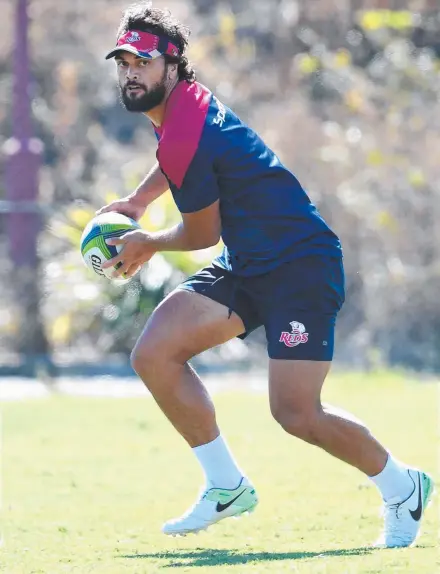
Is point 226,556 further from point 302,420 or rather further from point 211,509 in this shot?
point 302,420

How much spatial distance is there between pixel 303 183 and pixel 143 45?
1090 centimetres

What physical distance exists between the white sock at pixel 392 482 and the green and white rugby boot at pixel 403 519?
3cm

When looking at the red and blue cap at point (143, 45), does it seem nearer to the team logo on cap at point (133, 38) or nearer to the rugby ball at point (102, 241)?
the team logo on cap at point (133, 38)

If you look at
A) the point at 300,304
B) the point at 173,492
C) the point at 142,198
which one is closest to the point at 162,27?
the point at 142,198

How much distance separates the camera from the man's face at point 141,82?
631 centimetres

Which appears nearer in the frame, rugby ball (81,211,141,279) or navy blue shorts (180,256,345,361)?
navy blue shorts (180,256,345,361)

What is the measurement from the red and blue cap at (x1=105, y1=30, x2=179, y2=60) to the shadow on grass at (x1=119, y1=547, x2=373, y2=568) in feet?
7.61

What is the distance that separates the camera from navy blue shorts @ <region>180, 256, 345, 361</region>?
245 inches

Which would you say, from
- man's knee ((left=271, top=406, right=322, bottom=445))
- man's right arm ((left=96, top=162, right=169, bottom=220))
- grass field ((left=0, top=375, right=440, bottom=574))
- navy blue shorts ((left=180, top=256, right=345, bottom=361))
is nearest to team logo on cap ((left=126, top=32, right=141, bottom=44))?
man's right arm ((left=96, top=162, right=169, bottom=220))

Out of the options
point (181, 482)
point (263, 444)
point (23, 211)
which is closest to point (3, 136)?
point (23, 211)

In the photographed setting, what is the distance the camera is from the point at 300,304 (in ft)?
20.6

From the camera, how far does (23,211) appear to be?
51.0ft

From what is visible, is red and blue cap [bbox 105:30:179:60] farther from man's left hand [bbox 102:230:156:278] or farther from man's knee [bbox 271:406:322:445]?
man's knee [bbox 271:406:322:445]

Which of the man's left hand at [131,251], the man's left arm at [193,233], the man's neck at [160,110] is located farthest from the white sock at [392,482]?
the man's neck at [160,110]
